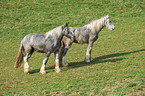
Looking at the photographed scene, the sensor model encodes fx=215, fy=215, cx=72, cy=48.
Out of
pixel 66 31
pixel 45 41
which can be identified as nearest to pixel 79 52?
pixel 66 31

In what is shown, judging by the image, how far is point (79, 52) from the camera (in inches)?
689

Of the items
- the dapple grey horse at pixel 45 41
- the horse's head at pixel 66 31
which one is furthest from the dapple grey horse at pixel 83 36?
the dapple grey horse at pixel 45 41

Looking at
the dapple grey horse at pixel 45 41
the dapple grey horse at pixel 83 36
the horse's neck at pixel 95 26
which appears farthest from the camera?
the horse's neck at pixel 95 26

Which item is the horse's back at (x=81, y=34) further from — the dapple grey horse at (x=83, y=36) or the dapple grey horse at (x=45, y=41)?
the dapple grey horse at (x=45, y=41)

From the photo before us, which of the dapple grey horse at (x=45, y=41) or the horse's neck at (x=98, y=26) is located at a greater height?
the horse's neck at (x=98, y=26)

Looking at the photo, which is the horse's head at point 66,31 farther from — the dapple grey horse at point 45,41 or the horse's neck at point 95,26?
the horse's neck at point 95,26

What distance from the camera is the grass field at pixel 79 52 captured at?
365 inches

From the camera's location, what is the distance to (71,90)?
29.5 ft

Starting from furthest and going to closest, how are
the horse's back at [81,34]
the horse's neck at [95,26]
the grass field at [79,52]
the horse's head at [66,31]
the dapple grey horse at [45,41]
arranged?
the horse's neck at [95,26] < the horse's back at [81,34] < the horse's head at [66,31] < the dapple grey horse at [45,41] < the grass field at [79,52]

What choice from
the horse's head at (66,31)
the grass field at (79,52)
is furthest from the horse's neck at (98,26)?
the horse's head at (66,31)

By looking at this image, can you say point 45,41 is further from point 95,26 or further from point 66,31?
point 95,26

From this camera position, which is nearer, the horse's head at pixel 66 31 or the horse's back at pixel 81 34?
the horse's head at pixel 66 31

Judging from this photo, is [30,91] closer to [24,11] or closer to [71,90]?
[71,90]

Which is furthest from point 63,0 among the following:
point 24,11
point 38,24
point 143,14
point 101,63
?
point 101,63
